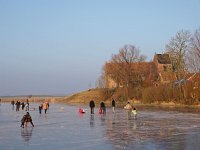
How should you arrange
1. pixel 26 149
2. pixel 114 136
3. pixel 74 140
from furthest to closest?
pixel 114 136, pixel 74 140, pixel 26 149

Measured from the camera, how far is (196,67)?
230 feet

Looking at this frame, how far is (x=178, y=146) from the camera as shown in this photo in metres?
14.3

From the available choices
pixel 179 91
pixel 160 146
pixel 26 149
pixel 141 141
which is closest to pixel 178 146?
pixel 160 146

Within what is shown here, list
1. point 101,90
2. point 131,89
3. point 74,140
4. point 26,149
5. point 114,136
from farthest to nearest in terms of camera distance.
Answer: point 101,90 → point 131,89 → point 114,136 → point 74,140 → point 26,149

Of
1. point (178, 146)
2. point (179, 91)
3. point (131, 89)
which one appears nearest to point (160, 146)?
point (178, 146)

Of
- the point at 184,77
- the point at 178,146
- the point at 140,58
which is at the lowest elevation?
the point at 178,146

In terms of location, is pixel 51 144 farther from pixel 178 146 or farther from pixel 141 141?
pixel 178 146

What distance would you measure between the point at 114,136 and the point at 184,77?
56.2 metres

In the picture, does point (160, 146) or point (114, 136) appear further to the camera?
point (114, 136)

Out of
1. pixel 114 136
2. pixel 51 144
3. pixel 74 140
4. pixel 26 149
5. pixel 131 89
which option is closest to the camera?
pixel 26 149

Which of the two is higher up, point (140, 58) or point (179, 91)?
point (140, 58)

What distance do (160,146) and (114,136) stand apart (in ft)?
13.4

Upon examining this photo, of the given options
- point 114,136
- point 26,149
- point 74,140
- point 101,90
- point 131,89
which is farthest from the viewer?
point 101,90

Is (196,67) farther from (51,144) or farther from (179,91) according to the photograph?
(51,144)
